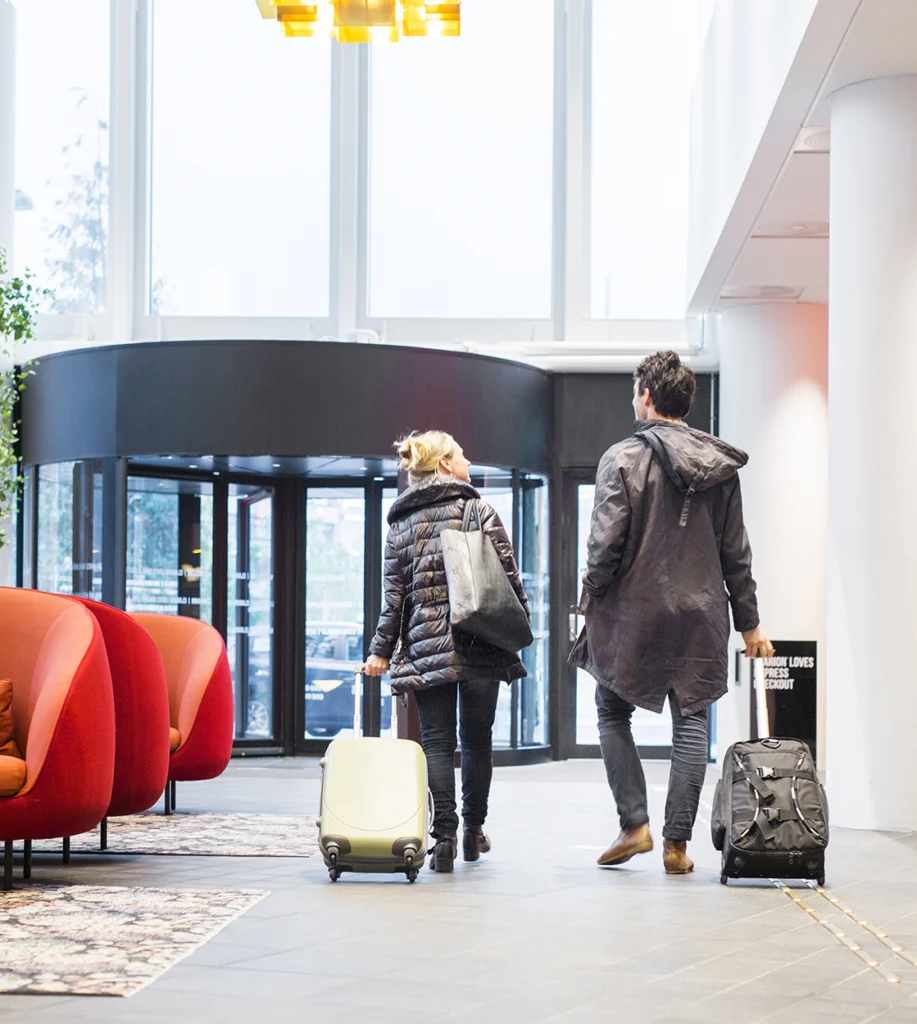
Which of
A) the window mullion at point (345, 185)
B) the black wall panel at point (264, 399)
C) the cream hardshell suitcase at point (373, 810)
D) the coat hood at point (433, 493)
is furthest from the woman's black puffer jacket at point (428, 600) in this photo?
the window mullion at point (345, 185)

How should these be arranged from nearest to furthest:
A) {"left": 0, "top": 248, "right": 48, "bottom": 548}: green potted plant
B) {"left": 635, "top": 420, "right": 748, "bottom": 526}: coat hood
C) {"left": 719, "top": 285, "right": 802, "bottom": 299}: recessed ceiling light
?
{"left": 635, "top": 420, "right": 748, "bottom": 526}: coat hood
{"left": 0, "top": 248, "right": 48, "bottom": 548}: green potted plant
{"left": 719, "top": 285, "right": 802, "bottom": 299}: recessed ceiling light

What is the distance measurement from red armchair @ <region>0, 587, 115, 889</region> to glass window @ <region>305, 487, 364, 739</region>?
19.2 feet

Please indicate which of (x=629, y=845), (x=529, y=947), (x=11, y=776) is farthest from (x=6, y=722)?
(x=529, y=947)

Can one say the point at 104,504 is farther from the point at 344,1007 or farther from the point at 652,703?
the point at 344,1007

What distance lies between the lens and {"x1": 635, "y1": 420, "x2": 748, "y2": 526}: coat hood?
488 cm

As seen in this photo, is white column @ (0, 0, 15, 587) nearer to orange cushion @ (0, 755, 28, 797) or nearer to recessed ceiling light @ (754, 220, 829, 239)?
recessed ceiling light @ (754, 220, 829, 239)

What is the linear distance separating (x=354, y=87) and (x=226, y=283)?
1834mm

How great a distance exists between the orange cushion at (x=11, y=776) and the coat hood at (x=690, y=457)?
2247mm

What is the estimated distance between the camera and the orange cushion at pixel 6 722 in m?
5.16

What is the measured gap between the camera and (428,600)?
523 centimetres

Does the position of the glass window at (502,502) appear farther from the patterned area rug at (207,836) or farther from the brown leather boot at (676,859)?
the brown leather boot at (676,859)

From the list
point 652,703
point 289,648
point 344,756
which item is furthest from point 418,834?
point 289,648

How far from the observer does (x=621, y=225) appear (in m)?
11.8

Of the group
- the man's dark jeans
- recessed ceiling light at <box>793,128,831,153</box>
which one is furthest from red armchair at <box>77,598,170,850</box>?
recessed ceiling light at <box>793,128,831,153</box>
